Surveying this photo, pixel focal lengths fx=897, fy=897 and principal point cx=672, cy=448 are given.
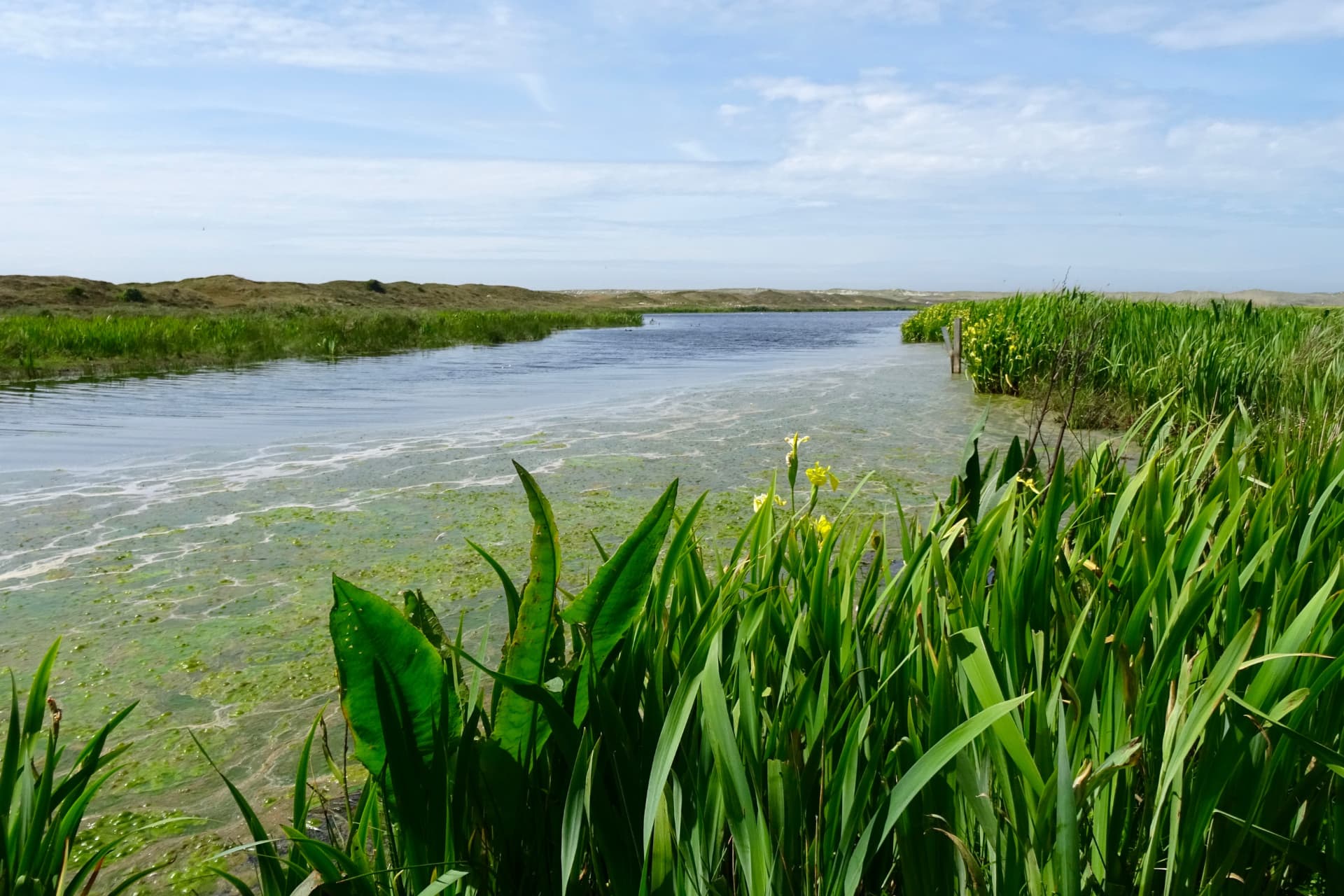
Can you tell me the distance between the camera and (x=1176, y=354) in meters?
7.69

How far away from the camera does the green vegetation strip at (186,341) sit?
564 inches

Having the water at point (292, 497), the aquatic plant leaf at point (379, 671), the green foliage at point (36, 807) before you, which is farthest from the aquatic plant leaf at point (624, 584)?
the water at point (292, 497)

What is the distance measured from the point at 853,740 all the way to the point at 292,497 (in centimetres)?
555

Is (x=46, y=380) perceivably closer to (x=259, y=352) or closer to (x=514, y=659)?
(x=259, y=352)

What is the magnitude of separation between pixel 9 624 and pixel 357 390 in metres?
9.77

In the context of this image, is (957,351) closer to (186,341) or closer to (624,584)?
(186,341)

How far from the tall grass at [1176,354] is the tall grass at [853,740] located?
1.47 meters

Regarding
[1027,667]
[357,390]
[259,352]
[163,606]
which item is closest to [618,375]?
[357,390]

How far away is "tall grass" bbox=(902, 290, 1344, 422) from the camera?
208 inches

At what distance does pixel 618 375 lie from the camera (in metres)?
16.7

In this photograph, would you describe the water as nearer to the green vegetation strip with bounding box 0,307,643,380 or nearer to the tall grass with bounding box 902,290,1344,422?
the tall grass with bounding box 902,290,1344,422

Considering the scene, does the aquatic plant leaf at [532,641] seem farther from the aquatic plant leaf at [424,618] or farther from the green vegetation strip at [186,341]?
the green vegetation strip at [186,341]

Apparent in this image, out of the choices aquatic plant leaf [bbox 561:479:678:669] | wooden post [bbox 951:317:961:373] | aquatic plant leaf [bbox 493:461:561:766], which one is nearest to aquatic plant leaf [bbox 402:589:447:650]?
aquatic plant leaf [bbox 493:461:561:766]

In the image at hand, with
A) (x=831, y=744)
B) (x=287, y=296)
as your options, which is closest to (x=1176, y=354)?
(x=831, y=744)
